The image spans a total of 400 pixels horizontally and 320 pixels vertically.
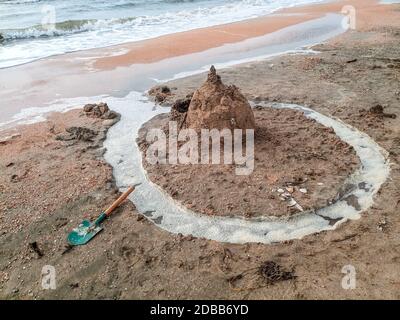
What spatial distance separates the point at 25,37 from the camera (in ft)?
51.5

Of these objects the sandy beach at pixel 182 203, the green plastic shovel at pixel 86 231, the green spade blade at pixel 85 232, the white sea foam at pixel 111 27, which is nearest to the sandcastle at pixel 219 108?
the sandy beach at pixel 182 203

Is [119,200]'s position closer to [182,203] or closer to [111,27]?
[182,203]

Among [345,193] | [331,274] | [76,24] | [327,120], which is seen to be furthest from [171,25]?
[331,274]

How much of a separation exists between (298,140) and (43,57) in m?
9.56


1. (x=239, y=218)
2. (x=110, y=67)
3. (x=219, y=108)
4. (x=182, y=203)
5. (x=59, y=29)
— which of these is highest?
(x=59, y=29)

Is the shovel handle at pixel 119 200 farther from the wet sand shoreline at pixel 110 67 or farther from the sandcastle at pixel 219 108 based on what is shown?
the wet sand shoreline at pixel 110 67

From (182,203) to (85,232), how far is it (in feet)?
4.04

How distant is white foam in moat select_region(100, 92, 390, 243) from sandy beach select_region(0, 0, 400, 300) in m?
0.11

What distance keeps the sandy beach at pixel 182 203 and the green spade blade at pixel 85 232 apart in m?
0.10

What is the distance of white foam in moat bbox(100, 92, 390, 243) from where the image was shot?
436 centimetres

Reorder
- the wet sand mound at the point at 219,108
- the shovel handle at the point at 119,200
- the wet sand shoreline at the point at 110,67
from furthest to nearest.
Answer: the wet sand shoreline at the point at 110,67 → the wet sand mound at the point at 219,108 → the shovel handle at the point at 119,200

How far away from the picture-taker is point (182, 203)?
4883 mm

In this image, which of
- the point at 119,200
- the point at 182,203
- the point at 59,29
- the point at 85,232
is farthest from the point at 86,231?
the point at 59,29

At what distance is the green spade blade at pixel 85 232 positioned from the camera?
430 centimetres
